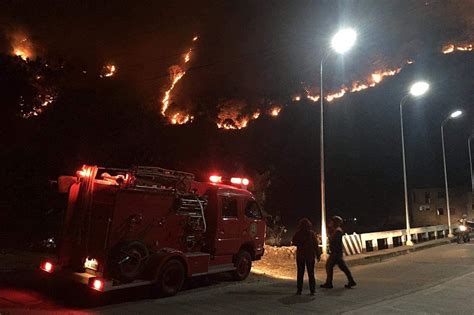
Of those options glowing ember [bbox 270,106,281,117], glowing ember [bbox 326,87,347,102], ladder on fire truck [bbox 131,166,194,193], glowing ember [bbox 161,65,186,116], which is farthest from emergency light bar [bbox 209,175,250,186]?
glowing ember [bbox 326,87,347,102]

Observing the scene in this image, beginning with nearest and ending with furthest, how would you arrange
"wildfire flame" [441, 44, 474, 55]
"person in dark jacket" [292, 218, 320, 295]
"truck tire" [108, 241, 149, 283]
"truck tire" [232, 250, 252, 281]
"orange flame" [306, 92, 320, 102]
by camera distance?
"truck tire" [108, 241, 149, 283]
"person in dark jacket" [292, 218, 320, 295]
"truck tire" [232, 250, 252, 281]
"orange flame" [306, 92, 320, 102]
"wildfire flame" [441, 44, 474, 55]

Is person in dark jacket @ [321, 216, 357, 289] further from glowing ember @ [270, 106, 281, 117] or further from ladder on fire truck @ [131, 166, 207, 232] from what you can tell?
glowing ember @ [270, 106, 281, 117]

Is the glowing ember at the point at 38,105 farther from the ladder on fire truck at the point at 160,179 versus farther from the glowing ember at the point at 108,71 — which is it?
the ladder on fire truck at the point at 160,179

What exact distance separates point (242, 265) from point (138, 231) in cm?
378

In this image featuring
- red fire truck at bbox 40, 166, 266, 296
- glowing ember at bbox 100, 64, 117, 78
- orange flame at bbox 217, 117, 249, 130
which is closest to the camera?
red fire truck at bbox 40, 166, 266, 296

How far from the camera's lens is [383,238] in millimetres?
21188

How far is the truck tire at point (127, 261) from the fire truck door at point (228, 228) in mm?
2610

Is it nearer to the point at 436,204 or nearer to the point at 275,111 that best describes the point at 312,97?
the point at 275,111

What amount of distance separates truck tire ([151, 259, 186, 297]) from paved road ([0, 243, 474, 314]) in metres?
0.23

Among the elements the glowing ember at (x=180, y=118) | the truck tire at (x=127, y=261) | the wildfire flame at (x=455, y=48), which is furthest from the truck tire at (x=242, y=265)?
the wildfire flame at (x=455, y=48)

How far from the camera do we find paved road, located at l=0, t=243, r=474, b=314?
7988mm

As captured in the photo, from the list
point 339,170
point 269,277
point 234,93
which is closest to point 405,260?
point 269,277

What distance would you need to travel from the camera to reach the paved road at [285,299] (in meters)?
7.99

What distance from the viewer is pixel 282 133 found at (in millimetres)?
53312
